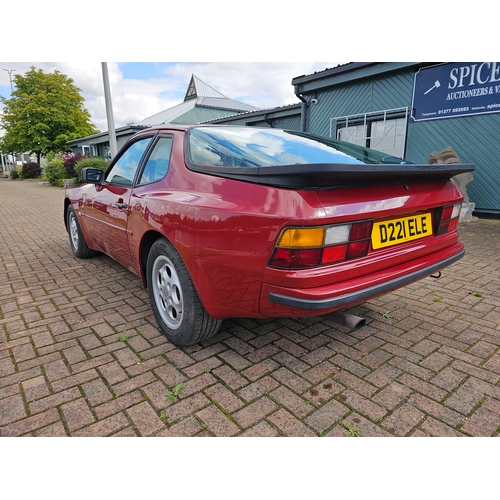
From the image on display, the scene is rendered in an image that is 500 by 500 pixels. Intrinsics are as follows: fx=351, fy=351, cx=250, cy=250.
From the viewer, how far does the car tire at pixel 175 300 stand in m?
2.18

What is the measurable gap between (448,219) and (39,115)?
37.9m

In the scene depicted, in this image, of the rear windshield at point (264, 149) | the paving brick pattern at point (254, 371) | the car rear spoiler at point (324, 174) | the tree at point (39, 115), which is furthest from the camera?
the tree at point (39, 115)

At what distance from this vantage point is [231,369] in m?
2.17

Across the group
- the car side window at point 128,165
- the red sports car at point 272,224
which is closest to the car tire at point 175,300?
the red sports car at point 272,224

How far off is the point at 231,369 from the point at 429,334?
1499mm

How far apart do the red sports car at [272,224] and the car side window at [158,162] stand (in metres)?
0.01

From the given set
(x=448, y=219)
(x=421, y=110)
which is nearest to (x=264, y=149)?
(x=448, y=219)

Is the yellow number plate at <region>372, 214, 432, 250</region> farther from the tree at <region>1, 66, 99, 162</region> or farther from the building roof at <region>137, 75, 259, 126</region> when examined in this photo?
the tree at <region>1, 66, 99, 162</region>

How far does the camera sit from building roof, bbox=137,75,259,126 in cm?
2406

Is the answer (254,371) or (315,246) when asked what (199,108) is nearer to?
(254,371)

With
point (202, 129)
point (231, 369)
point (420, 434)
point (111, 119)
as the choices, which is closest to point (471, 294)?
point (420, 434)

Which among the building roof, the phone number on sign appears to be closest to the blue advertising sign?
the phone number on sign

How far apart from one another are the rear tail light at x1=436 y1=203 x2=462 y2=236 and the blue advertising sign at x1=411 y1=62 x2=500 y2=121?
6004mm

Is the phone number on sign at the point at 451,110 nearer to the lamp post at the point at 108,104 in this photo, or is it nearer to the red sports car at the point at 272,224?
the red sports car at the point at 272,224
